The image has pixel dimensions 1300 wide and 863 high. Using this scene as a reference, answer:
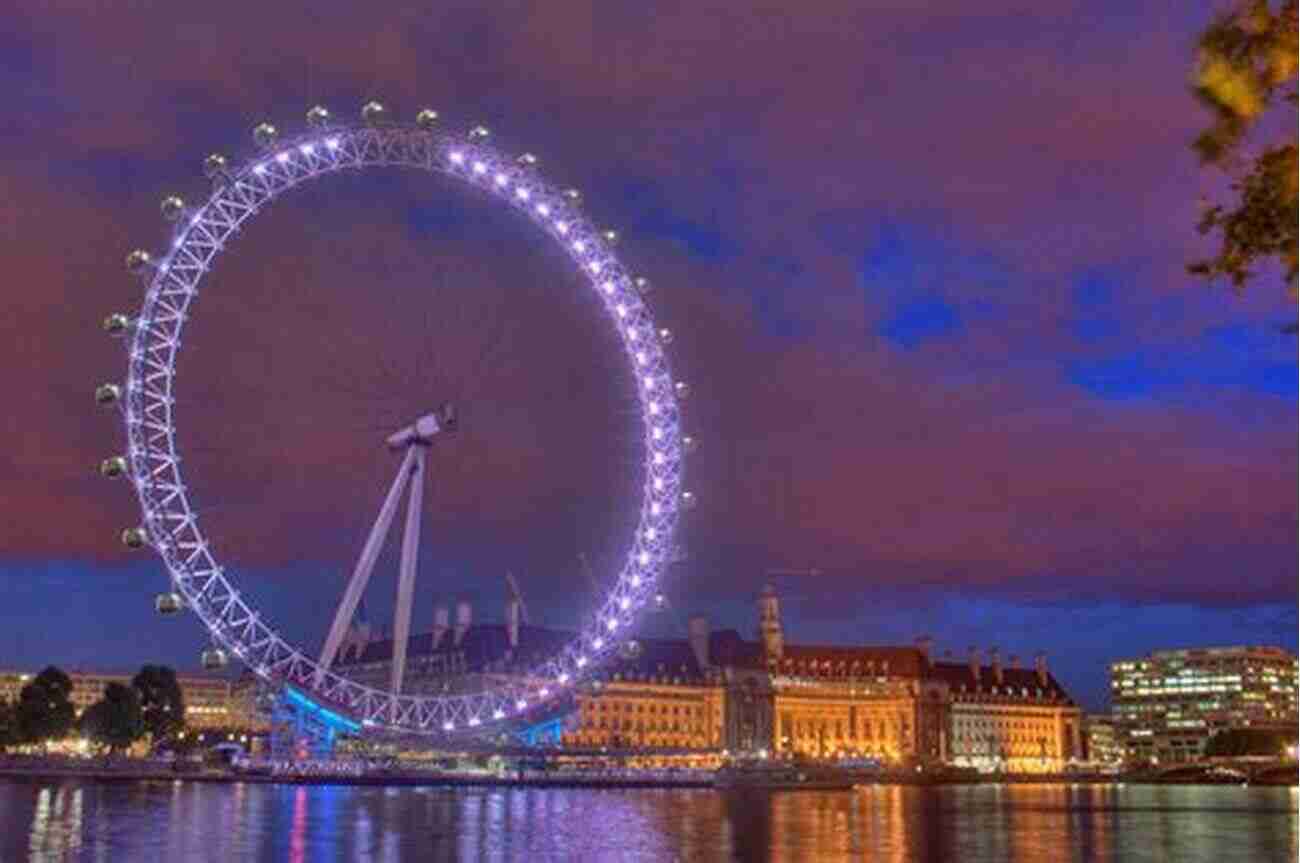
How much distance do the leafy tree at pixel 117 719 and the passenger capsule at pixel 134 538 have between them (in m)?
68.4

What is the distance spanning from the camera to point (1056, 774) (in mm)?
182000

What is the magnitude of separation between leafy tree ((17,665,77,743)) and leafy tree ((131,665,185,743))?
631cm

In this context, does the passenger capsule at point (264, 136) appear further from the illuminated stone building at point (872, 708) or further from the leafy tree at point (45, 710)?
the illuminated stone building at point (872, 708)

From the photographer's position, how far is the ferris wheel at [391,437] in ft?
175

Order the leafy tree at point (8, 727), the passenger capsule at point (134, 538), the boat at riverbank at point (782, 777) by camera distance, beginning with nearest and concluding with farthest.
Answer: the passenger capsule at point (134, 538), the boat at riverbank at point (782, 777), the leafy tree at point (8, 727)

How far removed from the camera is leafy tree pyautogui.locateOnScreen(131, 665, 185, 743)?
123 meters

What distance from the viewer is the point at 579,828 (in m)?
51.7

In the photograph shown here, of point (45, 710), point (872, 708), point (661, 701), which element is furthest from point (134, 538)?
point (872, 708)

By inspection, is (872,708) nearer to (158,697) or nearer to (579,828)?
(158,697)

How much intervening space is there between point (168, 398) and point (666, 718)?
12139cm

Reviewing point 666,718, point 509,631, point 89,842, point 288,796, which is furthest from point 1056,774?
point 89,842

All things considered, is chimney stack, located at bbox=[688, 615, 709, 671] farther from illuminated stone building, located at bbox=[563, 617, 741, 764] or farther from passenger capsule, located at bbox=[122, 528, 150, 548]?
passenger capsule, located at bbox=[122, 528, 150, 548]

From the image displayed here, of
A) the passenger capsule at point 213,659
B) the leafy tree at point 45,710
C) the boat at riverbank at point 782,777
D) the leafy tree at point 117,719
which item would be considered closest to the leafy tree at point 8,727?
the leafy tree at point 45,710

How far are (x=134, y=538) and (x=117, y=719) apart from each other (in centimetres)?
6889
